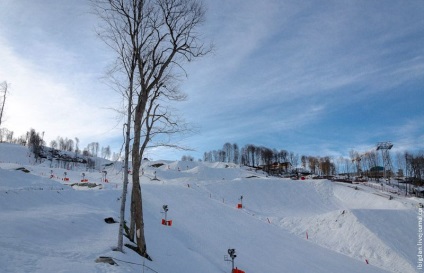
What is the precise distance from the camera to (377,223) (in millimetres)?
32125

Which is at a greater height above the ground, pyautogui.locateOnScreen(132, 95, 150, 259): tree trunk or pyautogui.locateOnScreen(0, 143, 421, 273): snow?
pyautogui.locateOnScreen(132, 95, 150, 259): tree trunk

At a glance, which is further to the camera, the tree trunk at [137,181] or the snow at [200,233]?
the tree trunk at [137,181]

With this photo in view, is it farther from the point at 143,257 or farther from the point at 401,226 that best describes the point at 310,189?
the point at 143,257

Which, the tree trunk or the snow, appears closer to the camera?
the snow

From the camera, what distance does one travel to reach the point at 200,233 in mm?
26188

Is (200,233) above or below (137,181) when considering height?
below

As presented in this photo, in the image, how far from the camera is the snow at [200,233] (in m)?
11.0

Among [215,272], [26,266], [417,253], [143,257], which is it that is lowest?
[417,253]

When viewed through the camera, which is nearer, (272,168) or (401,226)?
(401,226)

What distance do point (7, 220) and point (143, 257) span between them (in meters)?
6.97

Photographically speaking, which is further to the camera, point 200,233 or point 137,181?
point 200,233

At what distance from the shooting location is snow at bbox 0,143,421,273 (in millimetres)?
11047

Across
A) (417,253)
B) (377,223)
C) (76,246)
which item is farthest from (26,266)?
(377,223)

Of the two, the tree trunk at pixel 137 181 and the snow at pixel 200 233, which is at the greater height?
the tree trunk at pixel 137 181
